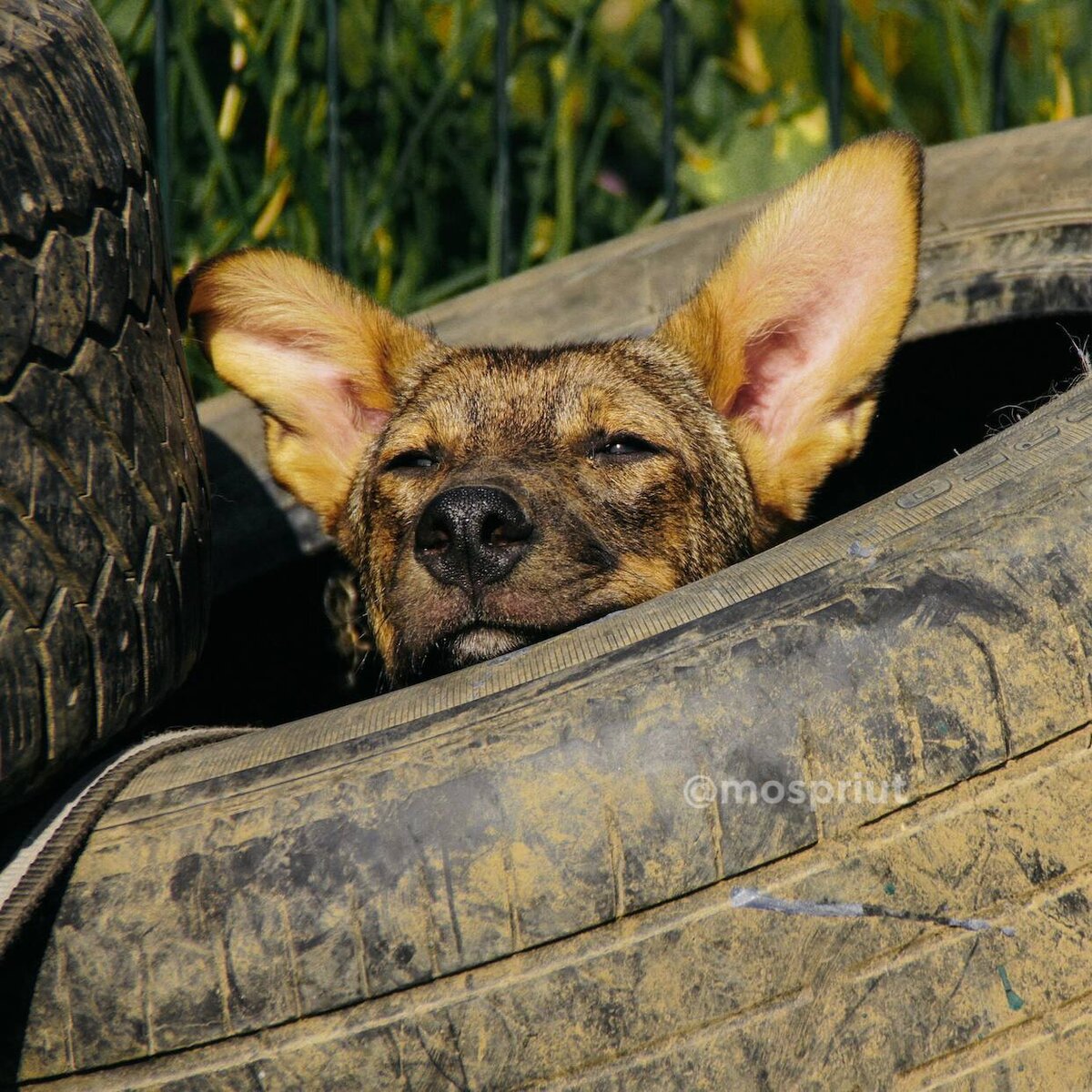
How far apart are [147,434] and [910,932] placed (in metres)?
1.34

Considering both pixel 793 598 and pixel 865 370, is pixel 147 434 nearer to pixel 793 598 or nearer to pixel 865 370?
pixel 793 598

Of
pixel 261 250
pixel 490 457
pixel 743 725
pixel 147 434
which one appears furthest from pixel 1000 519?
pixel 261 250

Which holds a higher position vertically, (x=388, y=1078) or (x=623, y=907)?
(x=623, y=907)

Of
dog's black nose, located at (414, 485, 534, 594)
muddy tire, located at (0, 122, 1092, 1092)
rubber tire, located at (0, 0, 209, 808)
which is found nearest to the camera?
muddy tire, located at (0, 122, 1092, 1092)

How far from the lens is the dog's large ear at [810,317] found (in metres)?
3.22

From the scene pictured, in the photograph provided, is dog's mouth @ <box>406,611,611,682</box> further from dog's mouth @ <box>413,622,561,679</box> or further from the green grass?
the green grass

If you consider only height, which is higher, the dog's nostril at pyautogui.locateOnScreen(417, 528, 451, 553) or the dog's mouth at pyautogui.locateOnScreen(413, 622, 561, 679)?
the dog's nostril at pyautogui.locateOnScreen(417, 528, 451, 553)

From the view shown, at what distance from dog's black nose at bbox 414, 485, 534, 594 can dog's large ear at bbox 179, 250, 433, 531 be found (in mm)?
985

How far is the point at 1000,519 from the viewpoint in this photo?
6.40ft

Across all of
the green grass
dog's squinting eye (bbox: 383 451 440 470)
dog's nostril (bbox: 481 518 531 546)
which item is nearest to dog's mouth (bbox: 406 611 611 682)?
dog's nostril (bbox: 481 518 531 546)

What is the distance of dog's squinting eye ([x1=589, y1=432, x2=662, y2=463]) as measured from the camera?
11.2 ft

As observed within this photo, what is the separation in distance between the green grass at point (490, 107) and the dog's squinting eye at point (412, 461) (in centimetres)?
188

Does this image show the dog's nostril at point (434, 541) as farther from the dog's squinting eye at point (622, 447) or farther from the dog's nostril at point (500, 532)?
the dog's squinting eye at point (622, 447)

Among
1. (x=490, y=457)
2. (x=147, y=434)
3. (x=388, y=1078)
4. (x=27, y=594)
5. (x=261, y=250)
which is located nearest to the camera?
(x=388, y=1078)
